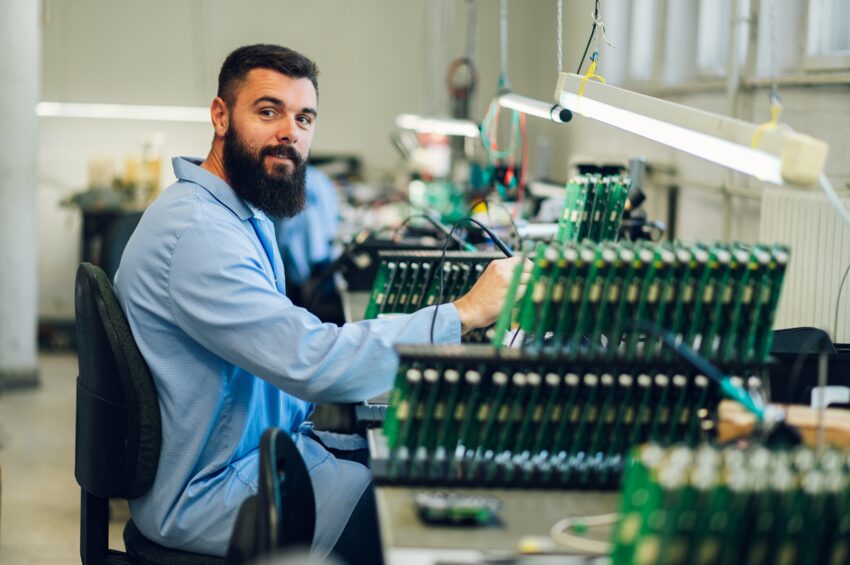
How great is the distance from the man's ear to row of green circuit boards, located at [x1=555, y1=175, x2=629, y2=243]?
76cm

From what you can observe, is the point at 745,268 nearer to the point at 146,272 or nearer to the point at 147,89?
the point at 146,272

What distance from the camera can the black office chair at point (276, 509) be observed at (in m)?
1.53

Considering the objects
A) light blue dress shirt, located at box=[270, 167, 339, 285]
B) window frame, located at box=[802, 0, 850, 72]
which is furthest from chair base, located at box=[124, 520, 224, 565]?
light blue dress shirt, located at box=[270, 167, 339, 285]

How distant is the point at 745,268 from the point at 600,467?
364 mm

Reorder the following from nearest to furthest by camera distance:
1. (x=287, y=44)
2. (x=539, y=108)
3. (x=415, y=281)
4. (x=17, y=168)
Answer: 1. (x=415, y=281)
2. (x=539, y=108)
3. (x=17, y=168)
4. (x=287, y=44)

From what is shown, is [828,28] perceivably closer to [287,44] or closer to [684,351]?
[684,351]

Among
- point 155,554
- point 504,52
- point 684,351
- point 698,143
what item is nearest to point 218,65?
point 504,52

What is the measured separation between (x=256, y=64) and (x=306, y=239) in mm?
2604

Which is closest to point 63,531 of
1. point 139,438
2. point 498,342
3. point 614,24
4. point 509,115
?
point 139,438

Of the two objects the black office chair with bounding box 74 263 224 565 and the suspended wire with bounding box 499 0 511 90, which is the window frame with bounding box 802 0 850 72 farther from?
the black office chair with bounding box 74 263 224 565

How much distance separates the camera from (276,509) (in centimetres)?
153

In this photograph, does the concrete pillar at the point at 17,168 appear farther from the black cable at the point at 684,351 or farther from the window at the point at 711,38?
the black cable at the point at 684,351

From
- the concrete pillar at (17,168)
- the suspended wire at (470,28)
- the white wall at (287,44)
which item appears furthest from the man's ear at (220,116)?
the white wall at (287,44)

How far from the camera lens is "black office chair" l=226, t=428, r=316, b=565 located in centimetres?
153
